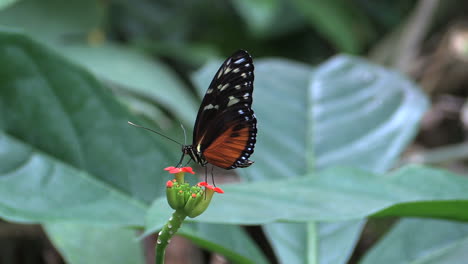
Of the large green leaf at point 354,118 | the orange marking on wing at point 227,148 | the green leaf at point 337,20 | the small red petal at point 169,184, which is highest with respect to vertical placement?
the green leaf at point 337,20

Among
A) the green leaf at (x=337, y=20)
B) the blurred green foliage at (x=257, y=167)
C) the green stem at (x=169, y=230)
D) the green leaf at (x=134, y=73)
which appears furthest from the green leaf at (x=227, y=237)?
the green leaf at (x=337, y=20)

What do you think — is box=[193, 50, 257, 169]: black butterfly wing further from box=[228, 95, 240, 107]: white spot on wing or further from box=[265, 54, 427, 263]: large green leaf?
box=[265, 54, 427, 263]: large green leaf

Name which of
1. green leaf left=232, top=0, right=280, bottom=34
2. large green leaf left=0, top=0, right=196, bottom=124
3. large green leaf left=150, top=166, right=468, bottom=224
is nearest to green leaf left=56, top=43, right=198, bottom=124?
large green leaf left=0, top=0, right=196, bottom=124

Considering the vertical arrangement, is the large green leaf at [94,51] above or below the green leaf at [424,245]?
below

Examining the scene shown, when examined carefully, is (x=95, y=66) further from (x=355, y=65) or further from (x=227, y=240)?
(x=227, y=240)

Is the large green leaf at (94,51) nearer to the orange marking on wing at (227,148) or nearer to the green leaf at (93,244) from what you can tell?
the green leaf at (93,244)

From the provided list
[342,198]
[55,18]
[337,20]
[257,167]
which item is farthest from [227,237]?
[337,20]

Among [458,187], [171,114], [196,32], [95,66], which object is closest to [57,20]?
[95,66]

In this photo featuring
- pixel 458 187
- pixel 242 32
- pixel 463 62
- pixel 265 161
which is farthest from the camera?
pixel 242 32
